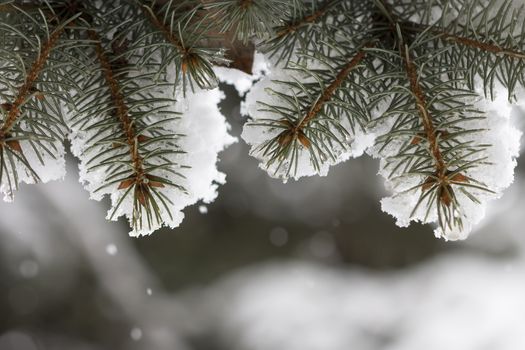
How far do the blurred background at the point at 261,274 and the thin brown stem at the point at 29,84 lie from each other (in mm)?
1522

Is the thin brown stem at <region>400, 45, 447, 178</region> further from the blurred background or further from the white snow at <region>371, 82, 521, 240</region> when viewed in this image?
the blurred background

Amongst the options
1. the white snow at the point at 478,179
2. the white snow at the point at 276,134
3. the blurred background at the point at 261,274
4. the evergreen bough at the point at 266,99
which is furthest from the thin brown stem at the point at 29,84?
the blurred background at the point at 261,274

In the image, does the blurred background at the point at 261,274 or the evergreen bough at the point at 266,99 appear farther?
the blurred background at the point at 261,274

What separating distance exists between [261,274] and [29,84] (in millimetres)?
2209

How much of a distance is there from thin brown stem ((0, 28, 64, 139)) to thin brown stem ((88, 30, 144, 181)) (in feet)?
0.14

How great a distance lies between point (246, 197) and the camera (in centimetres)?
237

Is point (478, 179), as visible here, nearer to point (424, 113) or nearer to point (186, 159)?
point (424, 113)

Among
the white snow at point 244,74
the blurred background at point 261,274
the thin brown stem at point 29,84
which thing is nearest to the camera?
the thin brown stem at point 29,84

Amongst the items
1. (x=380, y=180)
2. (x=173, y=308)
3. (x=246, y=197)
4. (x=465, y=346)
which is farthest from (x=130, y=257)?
(x=465, y=346)

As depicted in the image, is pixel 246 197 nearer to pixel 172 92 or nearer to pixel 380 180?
pixel 380 180

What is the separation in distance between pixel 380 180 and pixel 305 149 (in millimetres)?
1885

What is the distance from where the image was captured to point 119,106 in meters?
0.56

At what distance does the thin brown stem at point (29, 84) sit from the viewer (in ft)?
1.65

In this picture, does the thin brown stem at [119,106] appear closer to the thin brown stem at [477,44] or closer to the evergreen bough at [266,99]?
the evergreen bough at [266,99]
